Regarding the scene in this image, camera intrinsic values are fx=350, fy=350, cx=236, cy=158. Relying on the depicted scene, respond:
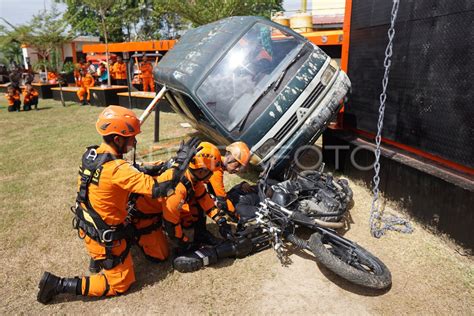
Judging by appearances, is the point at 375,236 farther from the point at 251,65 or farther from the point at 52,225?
the point at 52,225

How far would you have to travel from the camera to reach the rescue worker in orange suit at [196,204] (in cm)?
328

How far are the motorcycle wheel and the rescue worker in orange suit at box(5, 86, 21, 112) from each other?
1467cm

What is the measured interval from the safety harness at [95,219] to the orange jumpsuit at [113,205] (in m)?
0.03

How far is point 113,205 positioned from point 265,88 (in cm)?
258

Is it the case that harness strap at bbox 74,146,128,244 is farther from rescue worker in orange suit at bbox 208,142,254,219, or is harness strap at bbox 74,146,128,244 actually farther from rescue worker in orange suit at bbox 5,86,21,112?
rescue worker in orange suit at bbox 5,86,21,112

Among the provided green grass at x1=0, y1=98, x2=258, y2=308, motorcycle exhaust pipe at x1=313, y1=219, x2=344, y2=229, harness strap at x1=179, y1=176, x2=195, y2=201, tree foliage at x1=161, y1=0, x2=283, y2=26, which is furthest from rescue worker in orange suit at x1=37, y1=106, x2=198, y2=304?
tree foliage at x1=161, y1=0, x2=283, y2=26

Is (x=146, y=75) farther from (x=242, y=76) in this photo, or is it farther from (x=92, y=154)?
(x=92, y=154)

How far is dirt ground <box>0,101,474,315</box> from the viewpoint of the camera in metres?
2.96

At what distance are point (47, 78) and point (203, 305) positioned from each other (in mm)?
21776

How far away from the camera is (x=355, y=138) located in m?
5.34

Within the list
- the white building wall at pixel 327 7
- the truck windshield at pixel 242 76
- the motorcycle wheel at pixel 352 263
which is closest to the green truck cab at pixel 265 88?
the truck windshield at pixel 242 76

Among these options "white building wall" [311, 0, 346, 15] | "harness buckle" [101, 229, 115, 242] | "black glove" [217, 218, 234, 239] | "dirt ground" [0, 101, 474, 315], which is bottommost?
"dirt ground" [0, 101, 474, 315]

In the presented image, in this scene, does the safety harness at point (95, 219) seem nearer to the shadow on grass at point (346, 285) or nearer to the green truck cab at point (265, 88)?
the shadow on grass at point (346, 285)

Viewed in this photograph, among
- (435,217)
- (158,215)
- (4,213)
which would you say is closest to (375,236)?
(435,217)
